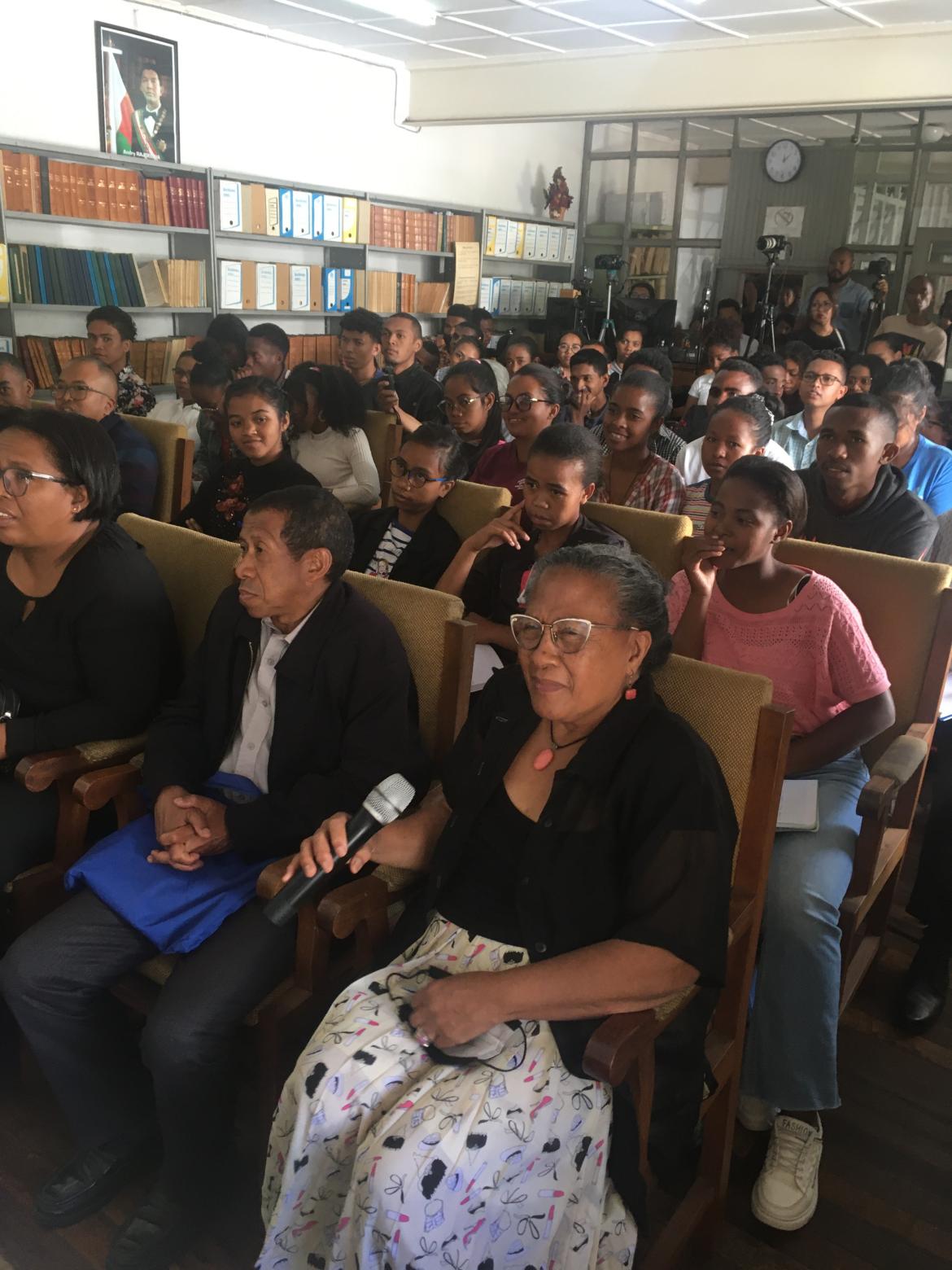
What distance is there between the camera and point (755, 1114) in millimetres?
1896

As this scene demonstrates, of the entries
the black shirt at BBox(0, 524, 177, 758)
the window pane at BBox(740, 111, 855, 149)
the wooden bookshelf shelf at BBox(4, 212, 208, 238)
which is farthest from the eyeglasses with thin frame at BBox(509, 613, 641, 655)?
the window pane at BBox(740, 111, 855, 149)

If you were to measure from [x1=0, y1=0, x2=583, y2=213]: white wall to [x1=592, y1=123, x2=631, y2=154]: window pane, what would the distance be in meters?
0.31

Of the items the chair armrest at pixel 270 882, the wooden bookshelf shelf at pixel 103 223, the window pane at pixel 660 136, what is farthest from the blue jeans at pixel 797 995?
the window pane at pixel 660 136

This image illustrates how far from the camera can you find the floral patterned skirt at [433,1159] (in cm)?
126

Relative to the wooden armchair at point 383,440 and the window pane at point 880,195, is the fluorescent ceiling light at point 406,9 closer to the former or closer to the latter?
the wooden armchair at point 383,440

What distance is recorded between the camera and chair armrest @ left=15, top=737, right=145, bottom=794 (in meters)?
1.84

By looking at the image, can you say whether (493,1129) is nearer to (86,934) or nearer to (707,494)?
(86,934)

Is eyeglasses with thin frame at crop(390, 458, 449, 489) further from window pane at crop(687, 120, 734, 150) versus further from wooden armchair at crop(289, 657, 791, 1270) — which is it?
window pane at crop(687, 120, 734, 150)

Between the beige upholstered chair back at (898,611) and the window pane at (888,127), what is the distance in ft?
24.4

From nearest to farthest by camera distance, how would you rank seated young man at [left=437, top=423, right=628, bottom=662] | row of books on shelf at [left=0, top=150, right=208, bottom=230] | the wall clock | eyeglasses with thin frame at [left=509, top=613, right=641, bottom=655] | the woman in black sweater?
eyeglasses with thin frame at [left=509, top=613, right=641, bottom=655]
seated young man at [left=437, top=423, right=628, bottom=662]
the woman in black sweater
row of books on shelf at [left=0, top=150, right=208, bottom=230]
the wall clock

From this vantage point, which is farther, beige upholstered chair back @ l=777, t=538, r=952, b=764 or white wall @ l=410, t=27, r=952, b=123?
white wall @ l=410, t=27, r=952, b=123

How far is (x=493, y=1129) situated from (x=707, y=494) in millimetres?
2354

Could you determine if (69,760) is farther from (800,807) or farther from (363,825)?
(800,807)

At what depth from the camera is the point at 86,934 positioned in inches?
66.4
